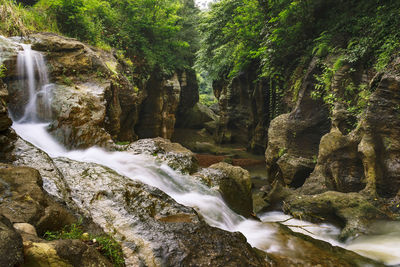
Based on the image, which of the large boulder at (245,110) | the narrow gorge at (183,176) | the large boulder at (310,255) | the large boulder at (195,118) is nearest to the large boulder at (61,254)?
the narrow gorge at (183,176)

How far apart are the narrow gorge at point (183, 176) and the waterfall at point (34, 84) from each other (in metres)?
0.03

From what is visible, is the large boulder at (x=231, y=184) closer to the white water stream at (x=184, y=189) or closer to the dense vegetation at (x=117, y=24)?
the white water stream at (x=184, y=189)

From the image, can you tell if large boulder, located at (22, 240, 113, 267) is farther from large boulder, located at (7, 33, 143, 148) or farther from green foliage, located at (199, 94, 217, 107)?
green foliage, located at (199, 94, 217, 107)

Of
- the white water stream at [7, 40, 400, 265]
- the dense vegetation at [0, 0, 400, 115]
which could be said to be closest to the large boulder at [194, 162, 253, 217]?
the white water stream at [7, 40, 400, 265]

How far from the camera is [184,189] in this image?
493cm

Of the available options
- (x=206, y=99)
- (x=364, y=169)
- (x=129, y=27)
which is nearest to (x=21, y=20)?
(x=129, y=27)

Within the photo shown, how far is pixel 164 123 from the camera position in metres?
16.1

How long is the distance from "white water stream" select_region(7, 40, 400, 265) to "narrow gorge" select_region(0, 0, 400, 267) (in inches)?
1.2

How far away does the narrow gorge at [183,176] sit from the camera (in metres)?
2.54

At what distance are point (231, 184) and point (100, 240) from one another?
3.61 m

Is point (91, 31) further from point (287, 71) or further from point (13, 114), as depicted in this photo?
point (287, 71)

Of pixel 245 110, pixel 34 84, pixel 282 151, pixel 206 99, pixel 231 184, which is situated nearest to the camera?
pixel 231 184

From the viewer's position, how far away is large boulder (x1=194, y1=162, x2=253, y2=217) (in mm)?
5242

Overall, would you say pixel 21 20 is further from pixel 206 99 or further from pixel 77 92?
pixel 206 99
